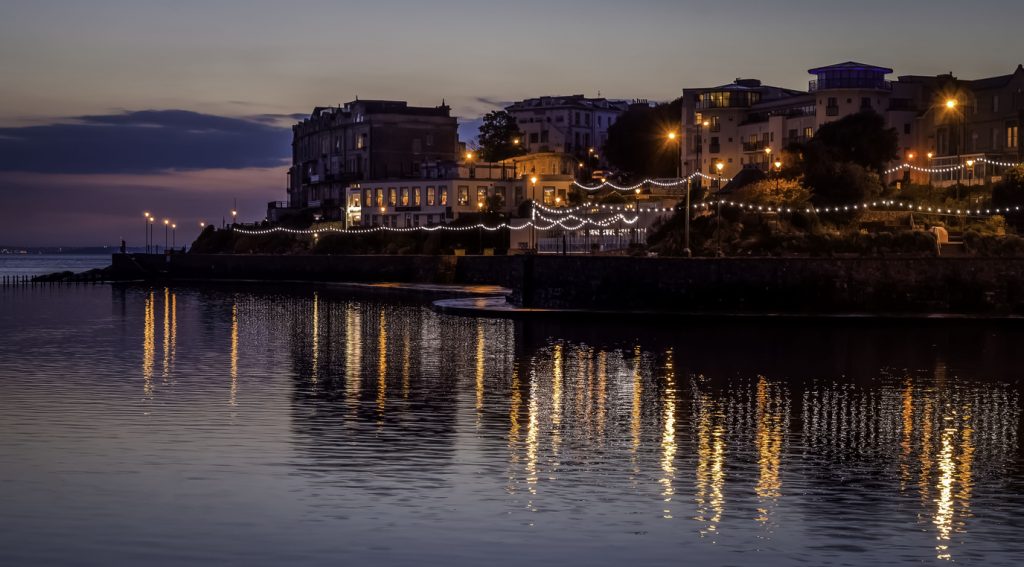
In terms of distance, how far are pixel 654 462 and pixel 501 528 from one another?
237 inches

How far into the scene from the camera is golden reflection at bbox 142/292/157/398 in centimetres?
3747

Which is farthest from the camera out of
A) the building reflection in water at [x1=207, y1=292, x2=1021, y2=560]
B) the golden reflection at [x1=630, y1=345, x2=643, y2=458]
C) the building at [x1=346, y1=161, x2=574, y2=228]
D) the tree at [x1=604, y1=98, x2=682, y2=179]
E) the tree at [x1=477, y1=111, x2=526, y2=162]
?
the tree at [x1=477, y1=111, x2=526, y2=162]

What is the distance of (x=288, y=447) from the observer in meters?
25.9

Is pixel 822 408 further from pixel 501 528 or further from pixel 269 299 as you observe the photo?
pixel 269 299

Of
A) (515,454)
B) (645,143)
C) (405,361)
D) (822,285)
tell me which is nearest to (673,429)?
(515,454)

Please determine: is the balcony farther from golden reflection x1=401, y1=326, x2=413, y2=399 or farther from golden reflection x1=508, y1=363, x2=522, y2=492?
golden reflection x1=508, y1=363, x2=522, y2=492

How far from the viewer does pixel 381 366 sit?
4338cm

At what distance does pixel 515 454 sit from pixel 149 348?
29607 mm

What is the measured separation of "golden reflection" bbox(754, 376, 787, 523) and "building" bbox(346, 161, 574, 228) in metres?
93.4

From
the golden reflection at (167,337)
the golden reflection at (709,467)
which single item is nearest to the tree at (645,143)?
the golden reflection at (167,337)

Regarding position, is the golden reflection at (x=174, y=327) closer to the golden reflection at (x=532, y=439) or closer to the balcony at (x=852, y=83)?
the golden reflection at (x=532, y=439)

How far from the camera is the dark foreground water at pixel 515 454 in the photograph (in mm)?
18391

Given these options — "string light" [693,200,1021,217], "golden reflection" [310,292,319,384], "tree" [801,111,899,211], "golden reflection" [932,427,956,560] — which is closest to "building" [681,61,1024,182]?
"tree" [801,111,899,211]

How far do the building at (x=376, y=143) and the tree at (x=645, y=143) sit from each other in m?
20.6
